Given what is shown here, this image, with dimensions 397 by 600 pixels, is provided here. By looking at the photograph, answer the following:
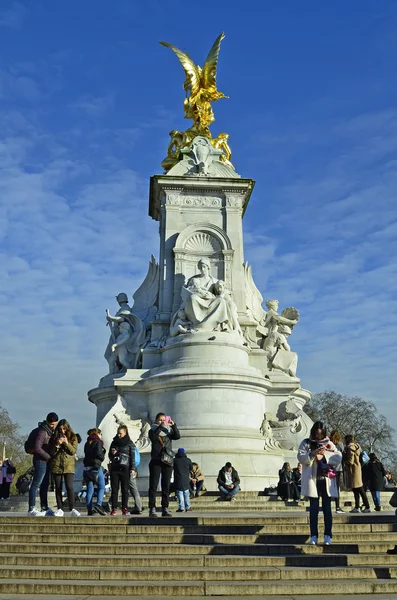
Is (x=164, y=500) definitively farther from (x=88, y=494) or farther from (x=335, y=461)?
(x=335, y=461)

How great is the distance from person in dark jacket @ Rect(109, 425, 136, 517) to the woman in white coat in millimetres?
3714

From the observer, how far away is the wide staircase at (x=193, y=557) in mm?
7254

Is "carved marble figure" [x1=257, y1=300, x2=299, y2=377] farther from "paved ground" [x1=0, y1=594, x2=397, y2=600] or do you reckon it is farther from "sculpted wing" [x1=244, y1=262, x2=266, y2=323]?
"paved ground" [x1=0, y1=594, x2=397, y2=600]

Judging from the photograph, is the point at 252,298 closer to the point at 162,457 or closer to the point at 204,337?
the point at 204,337

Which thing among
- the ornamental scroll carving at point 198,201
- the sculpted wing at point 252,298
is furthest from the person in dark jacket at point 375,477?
the ornamental scroll carving at point 198,201

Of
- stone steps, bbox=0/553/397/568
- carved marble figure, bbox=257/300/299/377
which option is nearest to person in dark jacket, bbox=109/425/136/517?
stone steps, bbox=0/553/397/568

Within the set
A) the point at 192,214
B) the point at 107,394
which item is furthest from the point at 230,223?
the point at 107,394

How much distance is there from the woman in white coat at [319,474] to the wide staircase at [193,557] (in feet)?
1.03

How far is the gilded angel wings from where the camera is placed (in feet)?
101

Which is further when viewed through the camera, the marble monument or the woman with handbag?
the marble monument

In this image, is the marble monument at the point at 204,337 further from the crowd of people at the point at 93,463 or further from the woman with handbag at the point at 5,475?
the crowd of people at the point at 93,463

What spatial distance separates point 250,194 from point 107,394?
10.3 meters

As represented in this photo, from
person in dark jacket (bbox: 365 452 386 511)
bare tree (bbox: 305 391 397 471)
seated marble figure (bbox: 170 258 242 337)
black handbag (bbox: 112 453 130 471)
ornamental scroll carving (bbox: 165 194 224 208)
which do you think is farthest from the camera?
bare tree (bbox: 305 391 397 471)

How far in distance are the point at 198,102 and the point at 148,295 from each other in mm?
8990
